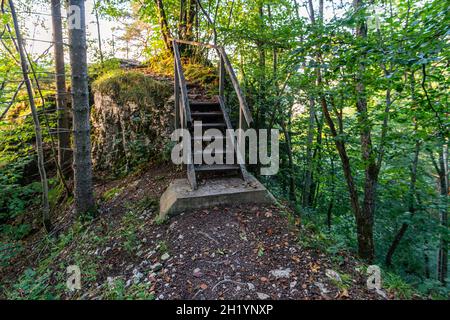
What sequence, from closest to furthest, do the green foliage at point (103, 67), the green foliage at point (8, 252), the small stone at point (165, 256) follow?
the small stone at point (165, 256) < the green foliage at point (8, 252) < the green foliage at point (103, 67)

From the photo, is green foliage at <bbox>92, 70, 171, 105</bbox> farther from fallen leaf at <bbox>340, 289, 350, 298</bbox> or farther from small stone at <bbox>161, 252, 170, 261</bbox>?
fallen leaf at <bbox>340, 289, 350, 298</bbox>

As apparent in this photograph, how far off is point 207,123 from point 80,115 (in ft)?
7.29

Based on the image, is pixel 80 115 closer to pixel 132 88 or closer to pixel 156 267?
pixel 132 88

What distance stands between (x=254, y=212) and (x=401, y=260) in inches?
392

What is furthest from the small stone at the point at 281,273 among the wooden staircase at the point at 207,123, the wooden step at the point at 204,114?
the wooden step at the point at 204,114

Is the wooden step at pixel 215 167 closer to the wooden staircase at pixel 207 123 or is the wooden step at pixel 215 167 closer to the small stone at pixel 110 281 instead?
the wooden staircase at pixel 207 123

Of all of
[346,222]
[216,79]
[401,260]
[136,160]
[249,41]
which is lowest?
[401,260]

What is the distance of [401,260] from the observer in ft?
31.4

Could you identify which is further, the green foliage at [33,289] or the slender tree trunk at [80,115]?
the slender tree trunk at [80,115]

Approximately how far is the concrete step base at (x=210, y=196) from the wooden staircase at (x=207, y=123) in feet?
0.60

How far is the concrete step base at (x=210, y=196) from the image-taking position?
3.32 meters

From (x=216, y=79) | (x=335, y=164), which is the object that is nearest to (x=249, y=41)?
(x=216, y=79)
